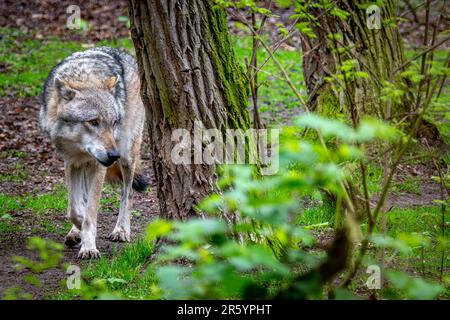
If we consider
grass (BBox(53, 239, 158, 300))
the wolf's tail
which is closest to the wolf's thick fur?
the wolf's tail

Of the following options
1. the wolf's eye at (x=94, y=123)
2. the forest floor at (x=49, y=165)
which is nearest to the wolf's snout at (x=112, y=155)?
the wolf's eye at (x=94, y=123)

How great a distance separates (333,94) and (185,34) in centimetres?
290

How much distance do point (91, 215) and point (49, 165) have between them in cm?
355

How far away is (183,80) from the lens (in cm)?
A: 530

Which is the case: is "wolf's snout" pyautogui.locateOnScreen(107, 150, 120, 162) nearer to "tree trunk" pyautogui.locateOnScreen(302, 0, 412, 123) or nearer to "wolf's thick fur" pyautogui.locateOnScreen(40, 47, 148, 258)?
"wolf's thick fur" pyautogui.locateOnScreen(40, 47, 148, 258)

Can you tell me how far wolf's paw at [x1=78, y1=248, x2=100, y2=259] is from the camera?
6234 millimetres

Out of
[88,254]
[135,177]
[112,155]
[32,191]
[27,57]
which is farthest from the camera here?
[27,57]

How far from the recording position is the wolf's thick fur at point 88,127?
6613mm

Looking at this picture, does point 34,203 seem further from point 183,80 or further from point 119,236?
point 183,80

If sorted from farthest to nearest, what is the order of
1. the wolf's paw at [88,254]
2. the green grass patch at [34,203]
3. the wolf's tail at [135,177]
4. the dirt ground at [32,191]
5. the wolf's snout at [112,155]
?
the green grass patch at [34,203] < the wolf's tail at [135,177] < the wolf's snout at [112,155] < the wolf's paw at [88,254] < the dirt ground at [32,191]

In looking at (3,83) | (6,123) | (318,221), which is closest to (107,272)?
(318,221)

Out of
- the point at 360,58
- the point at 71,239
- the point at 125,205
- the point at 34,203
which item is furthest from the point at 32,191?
the point at 360,58

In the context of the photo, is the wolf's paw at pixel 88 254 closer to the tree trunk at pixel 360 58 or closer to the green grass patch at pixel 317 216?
the green grass patch at pixel 317 216

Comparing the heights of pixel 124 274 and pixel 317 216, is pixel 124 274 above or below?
below
